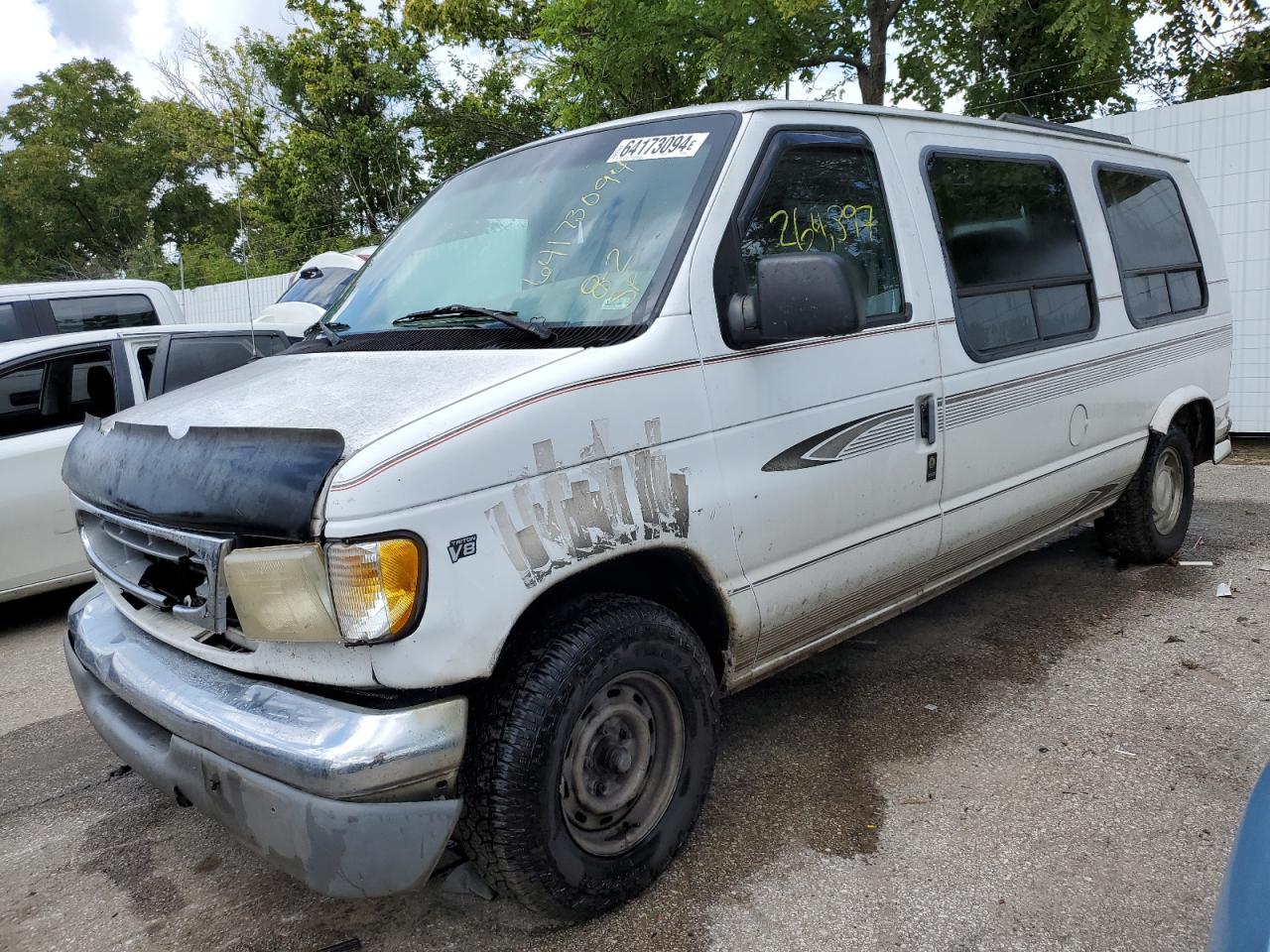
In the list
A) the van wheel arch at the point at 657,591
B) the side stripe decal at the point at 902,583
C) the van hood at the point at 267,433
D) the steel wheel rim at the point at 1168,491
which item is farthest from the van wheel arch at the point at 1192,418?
the van hood at the point at 267,433

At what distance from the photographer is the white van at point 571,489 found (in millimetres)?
2100

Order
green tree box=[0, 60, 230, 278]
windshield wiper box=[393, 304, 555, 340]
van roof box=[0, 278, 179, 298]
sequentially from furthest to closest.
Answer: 1. green tree box=[0, 60, 230, 278]
2. van roof box=[0, 278, 179, 298]
3. windshield wiper box=[393, 304, 555, 340]

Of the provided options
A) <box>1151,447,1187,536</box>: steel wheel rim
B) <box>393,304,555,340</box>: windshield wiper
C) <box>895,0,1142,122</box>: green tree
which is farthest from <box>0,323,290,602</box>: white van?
<box>895,0,1142,122</box>: green tree

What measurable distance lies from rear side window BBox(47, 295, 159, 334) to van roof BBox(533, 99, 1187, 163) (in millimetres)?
5659

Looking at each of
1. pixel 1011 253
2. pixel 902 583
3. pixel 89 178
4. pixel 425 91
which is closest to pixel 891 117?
pixel 1011 253

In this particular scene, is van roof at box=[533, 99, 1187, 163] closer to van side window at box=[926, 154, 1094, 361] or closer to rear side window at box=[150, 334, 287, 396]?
van side window at box=[926, 154, 1094, 361]

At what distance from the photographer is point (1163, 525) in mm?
5293

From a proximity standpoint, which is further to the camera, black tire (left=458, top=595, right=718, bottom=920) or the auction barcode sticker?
the auction barcode sticker

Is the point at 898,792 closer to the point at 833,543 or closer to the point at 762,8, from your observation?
the point at 833,543

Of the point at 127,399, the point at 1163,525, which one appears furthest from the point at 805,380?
the point at 127,399

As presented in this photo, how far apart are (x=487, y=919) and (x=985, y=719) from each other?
204cm

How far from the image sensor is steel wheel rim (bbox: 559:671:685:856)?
2.47 meters

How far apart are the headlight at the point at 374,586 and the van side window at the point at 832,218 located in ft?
4.61

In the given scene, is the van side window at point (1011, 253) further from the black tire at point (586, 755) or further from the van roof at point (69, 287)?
the van roof at point (69, 287)
